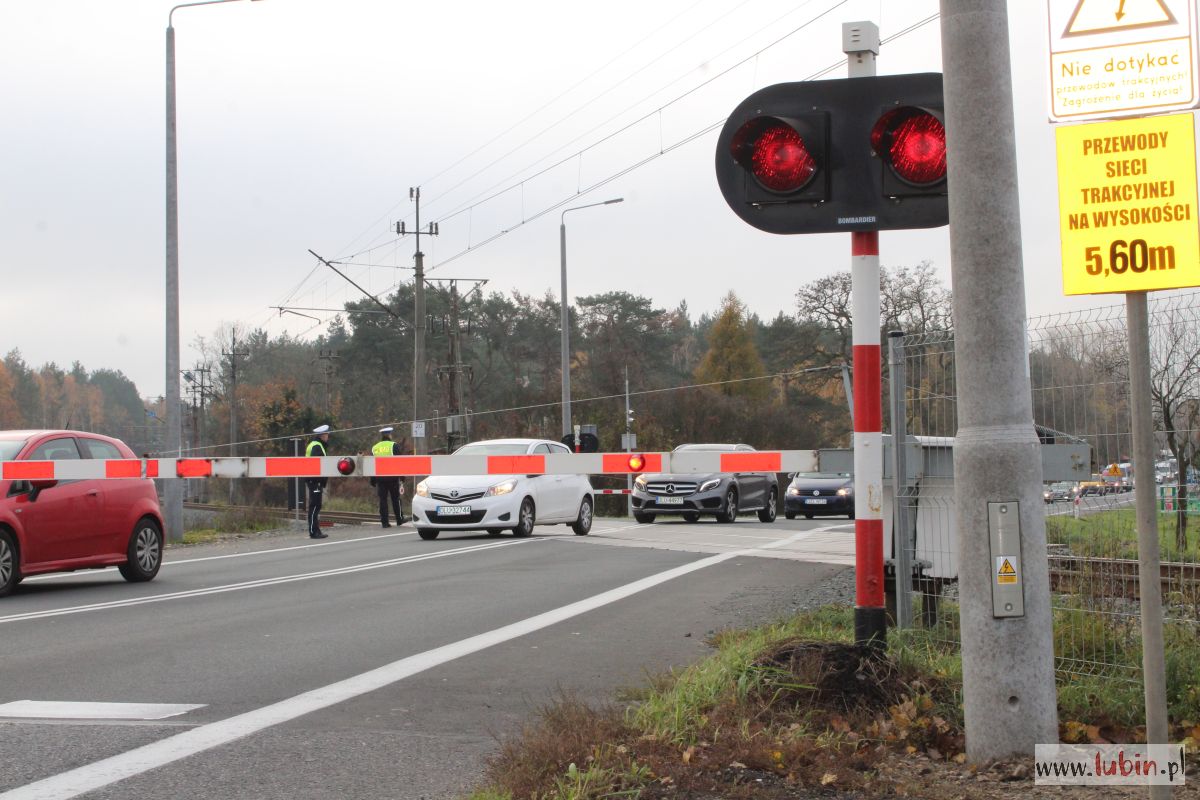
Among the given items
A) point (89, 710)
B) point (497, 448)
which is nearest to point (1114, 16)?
point (89, 710)

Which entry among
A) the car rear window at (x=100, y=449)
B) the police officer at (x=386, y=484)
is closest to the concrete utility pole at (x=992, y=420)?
the car rear window at (x=100, y=449)

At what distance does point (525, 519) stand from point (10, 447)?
900 centimetres

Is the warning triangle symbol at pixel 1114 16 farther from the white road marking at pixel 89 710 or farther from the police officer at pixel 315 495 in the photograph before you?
the police officer at pixel 315 495

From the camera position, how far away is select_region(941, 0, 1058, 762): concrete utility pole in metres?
4.48

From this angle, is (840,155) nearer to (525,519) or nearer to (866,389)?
(866,389)

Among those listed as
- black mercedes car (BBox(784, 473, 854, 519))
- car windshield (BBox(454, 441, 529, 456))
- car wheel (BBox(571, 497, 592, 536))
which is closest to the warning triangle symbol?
car windshield (BBox(454, 441, 529, 456))

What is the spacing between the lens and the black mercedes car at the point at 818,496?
31.1m

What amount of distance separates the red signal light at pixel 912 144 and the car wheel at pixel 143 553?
995 centimetres

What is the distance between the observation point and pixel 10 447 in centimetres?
1208

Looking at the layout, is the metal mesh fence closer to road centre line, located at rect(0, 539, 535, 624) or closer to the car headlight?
road centre line, located at rect(0, 539, 535, 624)

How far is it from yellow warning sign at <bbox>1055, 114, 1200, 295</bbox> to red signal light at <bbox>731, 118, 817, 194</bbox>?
2238 mm

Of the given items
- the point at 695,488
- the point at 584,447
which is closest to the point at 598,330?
the point at 584,447

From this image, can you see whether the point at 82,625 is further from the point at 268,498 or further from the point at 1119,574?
the point at 268,498

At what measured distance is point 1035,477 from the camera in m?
4.53
